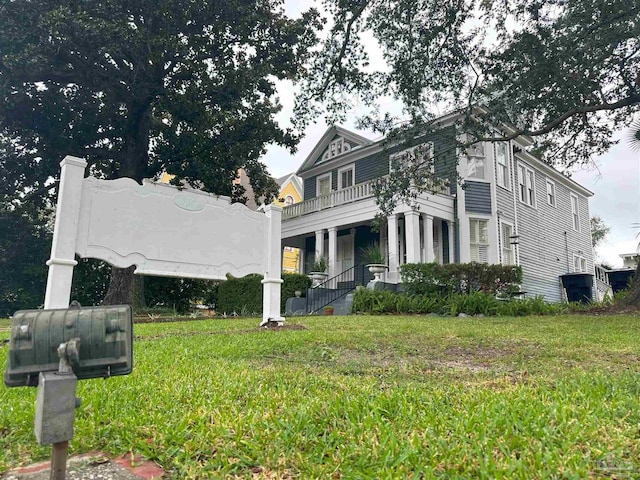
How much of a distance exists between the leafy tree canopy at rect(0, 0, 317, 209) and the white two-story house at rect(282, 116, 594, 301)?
3051 millimetres

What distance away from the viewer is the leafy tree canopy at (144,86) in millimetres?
11086

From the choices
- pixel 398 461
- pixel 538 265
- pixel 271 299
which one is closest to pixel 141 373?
pixel 398 461

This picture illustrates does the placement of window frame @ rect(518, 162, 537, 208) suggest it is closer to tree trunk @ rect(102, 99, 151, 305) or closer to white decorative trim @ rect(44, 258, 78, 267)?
tree trunk @ rect(102, 99, 151, 305)

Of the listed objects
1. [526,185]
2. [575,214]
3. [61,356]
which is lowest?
[61,356]

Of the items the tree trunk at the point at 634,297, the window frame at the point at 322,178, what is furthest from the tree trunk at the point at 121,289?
the tree trunk at the point at 634,297

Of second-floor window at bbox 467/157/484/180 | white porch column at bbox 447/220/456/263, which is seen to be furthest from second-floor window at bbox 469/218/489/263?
second-floor window at bbox 467/157/484/180

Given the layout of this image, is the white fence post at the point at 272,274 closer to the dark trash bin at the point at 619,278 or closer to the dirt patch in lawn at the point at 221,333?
the dirt patch in lawn at the point at 221,333

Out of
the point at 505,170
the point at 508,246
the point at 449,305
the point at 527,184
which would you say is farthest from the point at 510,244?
the point at 449,305

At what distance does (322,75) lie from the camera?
1066 centimetres

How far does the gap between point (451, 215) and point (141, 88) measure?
33.8 ft

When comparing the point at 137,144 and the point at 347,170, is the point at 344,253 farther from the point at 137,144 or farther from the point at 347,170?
the point at 137,144

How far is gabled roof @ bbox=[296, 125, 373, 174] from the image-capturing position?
62.2 ft

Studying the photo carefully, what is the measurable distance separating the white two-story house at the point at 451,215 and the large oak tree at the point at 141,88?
3.17m

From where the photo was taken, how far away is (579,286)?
17.0 m
